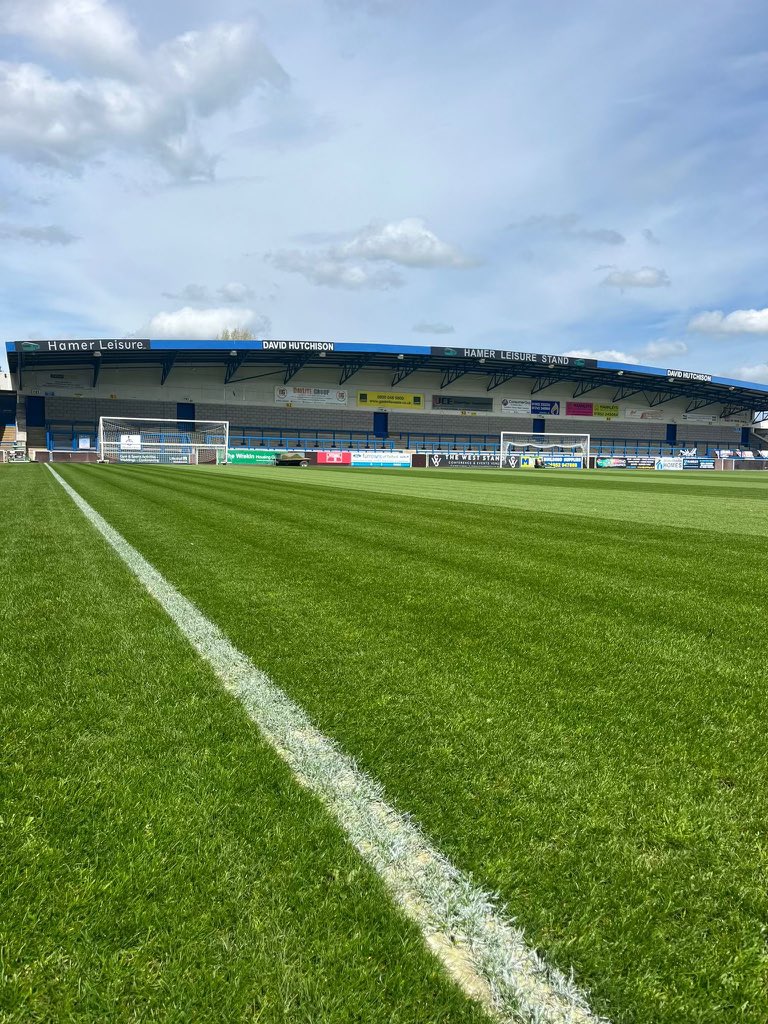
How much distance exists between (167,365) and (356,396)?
51.7 feet

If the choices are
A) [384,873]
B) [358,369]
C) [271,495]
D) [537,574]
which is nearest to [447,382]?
[358,369]

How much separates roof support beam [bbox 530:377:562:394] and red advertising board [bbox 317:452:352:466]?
2341cm

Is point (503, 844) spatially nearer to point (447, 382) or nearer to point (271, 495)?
point (271, 495)

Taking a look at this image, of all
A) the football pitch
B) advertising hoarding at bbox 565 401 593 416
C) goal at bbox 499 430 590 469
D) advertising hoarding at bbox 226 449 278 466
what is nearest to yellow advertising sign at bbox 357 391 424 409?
goal at bbox 499 430 590 469

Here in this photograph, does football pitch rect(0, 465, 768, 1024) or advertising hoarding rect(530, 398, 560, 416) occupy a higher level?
advertising hoarding rect(530, 398, 560, 416)

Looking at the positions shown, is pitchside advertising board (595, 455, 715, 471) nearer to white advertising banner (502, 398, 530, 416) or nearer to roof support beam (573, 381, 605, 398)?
roof support beam (573, 381, 605, 398)

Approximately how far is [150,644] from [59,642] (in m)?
0.43

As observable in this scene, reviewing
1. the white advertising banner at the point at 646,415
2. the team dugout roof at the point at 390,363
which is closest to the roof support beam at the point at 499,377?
the team dugout roof at the point at 390,363

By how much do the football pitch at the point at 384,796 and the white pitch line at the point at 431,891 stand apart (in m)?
0.03

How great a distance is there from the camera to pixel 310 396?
169 ft

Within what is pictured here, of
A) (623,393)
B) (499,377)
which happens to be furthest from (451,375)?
(623,393)

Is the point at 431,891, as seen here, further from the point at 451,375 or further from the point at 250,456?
the point at 451,375

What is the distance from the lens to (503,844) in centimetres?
143

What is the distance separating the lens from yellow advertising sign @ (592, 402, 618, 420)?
2324 inches
